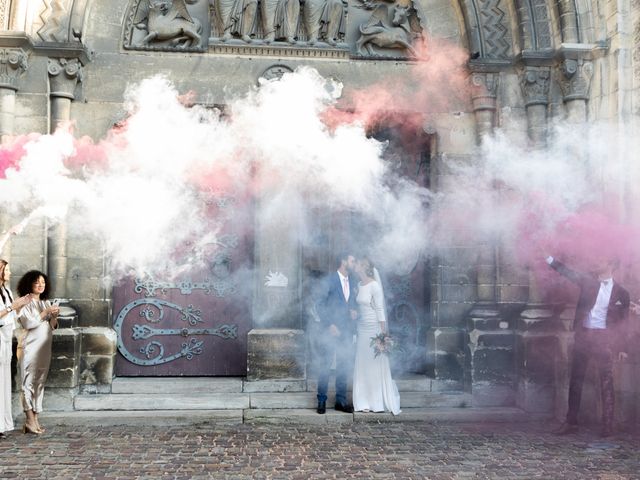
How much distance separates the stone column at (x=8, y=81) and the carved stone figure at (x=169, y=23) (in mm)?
1261

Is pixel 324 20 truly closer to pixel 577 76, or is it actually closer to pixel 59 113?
pixel 577 76

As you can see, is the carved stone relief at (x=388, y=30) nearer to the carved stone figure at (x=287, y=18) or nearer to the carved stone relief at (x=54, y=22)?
the carved stone figure at (x=287, y=18)

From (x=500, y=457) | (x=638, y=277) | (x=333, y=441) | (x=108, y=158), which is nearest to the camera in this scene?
(x=500, y=457)

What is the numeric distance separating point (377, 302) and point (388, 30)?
308 centimetres

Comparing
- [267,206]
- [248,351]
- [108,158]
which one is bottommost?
[248,351]

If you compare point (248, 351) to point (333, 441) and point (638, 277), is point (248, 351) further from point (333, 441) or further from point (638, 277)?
point (638, 277)

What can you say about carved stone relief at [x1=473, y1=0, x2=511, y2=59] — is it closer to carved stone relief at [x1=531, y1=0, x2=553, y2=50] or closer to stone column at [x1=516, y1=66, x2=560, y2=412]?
carved stone relief at [x1=531, y1=0, x2=553, y2=50]

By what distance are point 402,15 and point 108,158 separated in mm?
3593

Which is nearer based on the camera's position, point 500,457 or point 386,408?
point 500,457

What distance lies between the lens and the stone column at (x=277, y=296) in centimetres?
701

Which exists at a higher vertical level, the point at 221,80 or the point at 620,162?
the point at 221,80

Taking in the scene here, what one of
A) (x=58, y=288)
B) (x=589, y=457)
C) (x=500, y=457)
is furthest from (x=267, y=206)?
(x=589, y=457)

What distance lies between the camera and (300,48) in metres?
7.34

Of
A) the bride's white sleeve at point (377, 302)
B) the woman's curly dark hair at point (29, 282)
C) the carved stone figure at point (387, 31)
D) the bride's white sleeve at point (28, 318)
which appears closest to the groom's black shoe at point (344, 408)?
the bride's white sleeve at point (377, 302)
